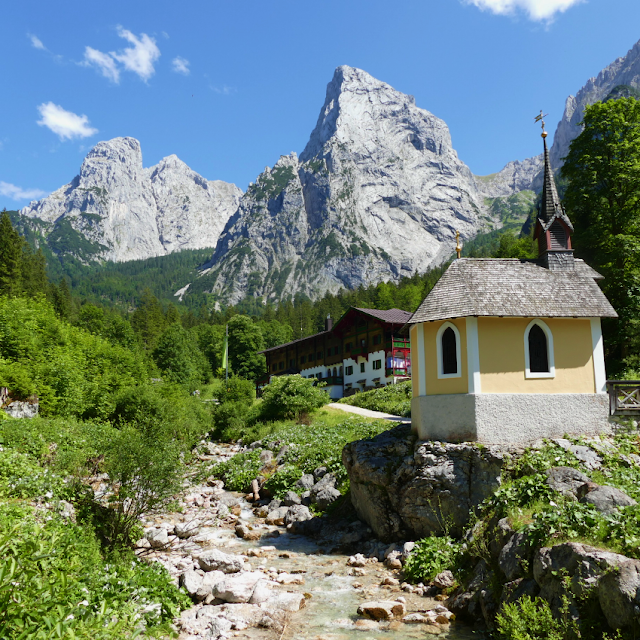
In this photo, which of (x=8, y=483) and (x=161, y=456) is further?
(x=161, y=456)

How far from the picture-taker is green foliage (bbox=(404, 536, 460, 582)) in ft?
47.2

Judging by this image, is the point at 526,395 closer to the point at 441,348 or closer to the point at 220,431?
the point at 441,348

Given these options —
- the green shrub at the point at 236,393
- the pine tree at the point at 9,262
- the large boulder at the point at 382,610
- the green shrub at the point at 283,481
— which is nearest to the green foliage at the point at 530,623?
the large boulder at the point at 382,610

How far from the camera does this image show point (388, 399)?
44719mm

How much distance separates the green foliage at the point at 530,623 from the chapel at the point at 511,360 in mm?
7195

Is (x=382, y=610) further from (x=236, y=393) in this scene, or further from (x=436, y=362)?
(x=236, y=393)

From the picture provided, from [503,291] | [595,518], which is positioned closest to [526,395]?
[503,291]

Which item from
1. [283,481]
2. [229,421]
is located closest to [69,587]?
[283,481]

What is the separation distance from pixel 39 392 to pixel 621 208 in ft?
122

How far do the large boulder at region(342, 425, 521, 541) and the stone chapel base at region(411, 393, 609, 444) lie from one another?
1.92 feet

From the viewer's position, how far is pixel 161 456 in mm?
15508

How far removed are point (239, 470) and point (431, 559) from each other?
53.1 ft

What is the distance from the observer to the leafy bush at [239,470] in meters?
27.8

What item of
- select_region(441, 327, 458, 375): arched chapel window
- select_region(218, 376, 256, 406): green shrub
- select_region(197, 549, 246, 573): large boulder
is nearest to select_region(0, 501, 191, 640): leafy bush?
select_region(197, 549, 246, 573): large boulder
